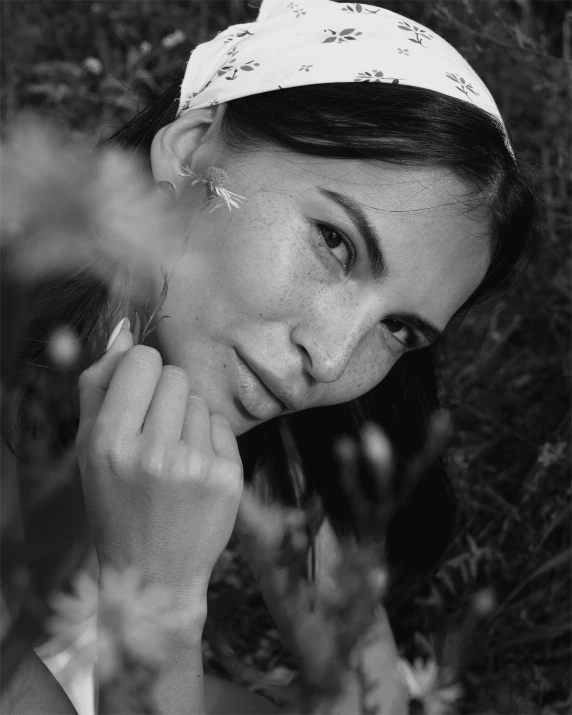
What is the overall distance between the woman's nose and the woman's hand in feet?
0.61

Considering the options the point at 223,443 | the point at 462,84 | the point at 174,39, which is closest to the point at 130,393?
the point at 223,443

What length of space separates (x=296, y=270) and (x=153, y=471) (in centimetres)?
37

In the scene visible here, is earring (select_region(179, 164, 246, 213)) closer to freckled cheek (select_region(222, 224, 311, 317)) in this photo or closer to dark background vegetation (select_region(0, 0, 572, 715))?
freckled cheek (select_region(222, 224, 311, 317))

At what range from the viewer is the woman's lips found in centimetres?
119

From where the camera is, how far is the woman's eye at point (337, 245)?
1175 mm

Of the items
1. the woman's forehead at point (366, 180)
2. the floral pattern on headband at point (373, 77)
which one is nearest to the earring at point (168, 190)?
the woman's forehead at point (366, 180)

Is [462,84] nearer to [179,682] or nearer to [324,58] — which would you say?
[324,58]

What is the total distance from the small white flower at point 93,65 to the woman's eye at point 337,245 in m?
1.89

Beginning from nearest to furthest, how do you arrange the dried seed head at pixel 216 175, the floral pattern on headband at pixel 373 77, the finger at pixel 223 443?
the finger at pixel 223 443 → the dried seed head at pixel 216 175 → the floral pattern on headband at pixel 373 77

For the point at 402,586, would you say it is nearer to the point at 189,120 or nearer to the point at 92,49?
the point at 189,120

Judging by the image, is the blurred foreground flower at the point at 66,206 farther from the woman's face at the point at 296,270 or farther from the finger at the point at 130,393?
the woman's face at the point at 296,270

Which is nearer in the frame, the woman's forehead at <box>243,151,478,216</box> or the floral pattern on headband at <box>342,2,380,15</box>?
the woman's forehead at <box>243,151,478,216</box>

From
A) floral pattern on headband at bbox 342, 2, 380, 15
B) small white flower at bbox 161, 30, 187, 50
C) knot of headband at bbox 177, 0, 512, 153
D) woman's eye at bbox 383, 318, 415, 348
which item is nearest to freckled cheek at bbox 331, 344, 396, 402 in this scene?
woman's eye at bbox 383, 318, 415, 348

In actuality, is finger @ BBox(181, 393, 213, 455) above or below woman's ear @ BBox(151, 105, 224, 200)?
below
